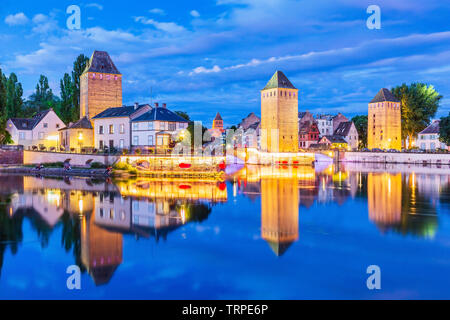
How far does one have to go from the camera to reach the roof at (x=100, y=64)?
47281 millimetres

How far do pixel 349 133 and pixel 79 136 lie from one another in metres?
46.9

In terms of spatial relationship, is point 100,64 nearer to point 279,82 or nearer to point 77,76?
point 77,76

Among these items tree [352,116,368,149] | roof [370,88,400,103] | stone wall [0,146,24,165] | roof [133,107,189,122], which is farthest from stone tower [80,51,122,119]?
tree [352,116,368,149]

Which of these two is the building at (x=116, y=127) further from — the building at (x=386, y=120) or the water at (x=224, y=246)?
the building at (x=386, y=120)

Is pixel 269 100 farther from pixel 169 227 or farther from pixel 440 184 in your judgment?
pixel 169 227

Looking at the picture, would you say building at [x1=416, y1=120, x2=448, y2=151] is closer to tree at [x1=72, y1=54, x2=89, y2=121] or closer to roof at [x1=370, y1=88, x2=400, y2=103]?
roof at [x1=370, y1=88, x2=400, y2=103]

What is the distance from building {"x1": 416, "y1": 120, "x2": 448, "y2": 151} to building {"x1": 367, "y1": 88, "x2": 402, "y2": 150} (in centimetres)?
379

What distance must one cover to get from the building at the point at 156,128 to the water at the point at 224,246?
1723 centimetres

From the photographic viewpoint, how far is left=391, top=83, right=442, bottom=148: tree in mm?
65750

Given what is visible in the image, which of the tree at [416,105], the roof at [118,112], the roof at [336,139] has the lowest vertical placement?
the roof at [336,139]

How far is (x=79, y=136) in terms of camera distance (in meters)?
43.6

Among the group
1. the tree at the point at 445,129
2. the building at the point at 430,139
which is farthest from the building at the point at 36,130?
the building at the point at 430,139

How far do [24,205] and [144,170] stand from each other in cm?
1489

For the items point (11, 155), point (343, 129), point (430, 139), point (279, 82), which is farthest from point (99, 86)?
point (430, 139)
